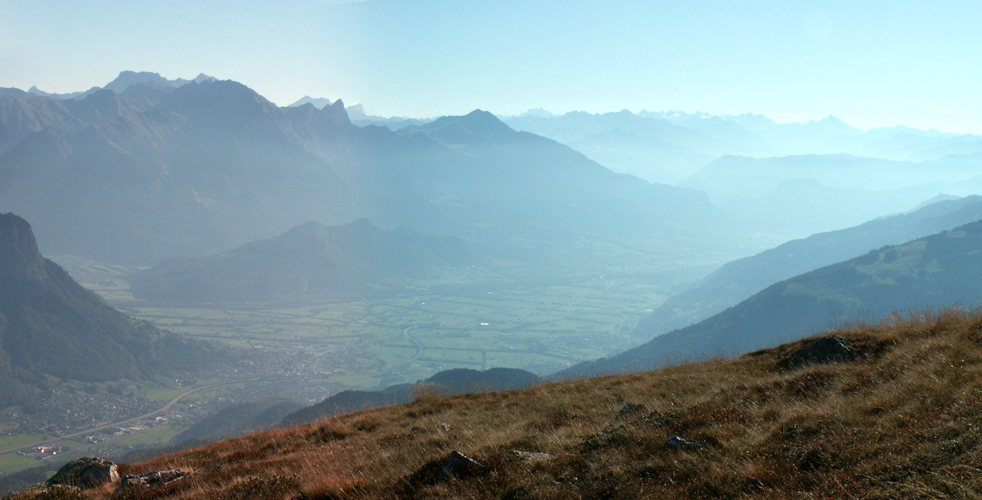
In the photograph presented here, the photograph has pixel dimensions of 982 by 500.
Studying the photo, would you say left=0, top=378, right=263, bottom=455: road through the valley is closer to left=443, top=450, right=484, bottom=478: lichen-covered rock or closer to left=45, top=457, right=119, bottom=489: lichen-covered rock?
left=45, top=457, right=119, bottom=489: lichen-covered rock

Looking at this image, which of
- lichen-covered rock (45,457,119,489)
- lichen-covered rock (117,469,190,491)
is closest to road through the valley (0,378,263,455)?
lichen-covered rock (45,457,119,489)

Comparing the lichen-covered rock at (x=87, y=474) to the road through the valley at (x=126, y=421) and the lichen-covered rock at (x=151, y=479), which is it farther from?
the road through the valley at (x=126, y=421)

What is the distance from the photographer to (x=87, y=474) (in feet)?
37.2

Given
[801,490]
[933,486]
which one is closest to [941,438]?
[933,486]

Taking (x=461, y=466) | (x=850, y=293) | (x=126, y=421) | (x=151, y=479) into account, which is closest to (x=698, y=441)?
(x=461, y=466)

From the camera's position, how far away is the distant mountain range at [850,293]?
5423 inches

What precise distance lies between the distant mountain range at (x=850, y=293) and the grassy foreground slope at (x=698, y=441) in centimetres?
12018

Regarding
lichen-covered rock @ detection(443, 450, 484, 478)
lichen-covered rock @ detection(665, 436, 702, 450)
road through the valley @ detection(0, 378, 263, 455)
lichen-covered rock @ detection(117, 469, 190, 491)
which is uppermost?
lichen-covered rock @ detection(443, 450, 484, 478)

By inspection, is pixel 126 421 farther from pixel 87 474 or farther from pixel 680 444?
pixel 680 444

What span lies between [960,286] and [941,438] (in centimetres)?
19738

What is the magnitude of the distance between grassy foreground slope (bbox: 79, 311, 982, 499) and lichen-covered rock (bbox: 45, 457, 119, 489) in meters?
0.82

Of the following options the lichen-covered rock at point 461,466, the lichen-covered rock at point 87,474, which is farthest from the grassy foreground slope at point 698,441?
the lichen-covered rock at point 87,474

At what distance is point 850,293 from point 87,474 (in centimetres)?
19084

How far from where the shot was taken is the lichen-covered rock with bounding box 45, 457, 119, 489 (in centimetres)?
1107
